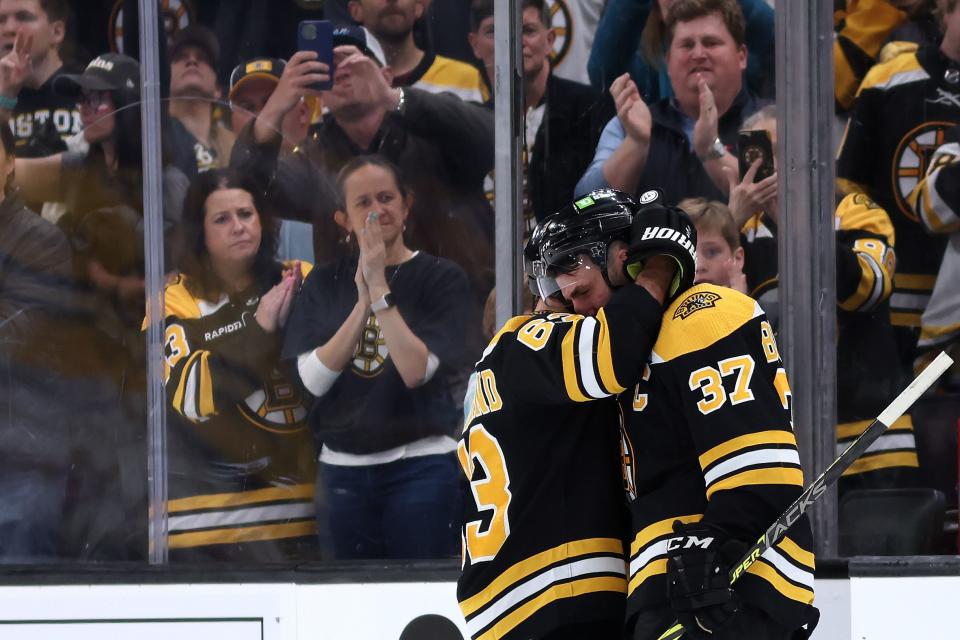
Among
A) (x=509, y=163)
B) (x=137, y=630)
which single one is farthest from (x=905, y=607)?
(x=137, y=630)

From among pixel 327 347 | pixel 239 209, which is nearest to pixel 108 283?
pixel 239 209

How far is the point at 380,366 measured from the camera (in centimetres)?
296

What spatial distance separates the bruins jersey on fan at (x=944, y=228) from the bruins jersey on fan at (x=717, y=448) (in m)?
1.23

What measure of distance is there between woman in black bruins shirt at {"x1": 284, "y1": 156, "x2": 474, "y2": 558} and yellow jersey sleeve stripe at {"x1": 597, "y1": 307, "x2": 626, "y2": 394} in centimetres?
131

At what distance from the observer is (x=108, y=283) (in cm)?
311

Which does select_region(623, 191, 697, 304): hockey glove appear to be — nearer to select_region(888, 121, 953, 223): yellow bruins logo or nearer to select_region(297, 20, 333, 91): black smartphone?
select_region(888, 121, 953, 223): yellow bruins logo

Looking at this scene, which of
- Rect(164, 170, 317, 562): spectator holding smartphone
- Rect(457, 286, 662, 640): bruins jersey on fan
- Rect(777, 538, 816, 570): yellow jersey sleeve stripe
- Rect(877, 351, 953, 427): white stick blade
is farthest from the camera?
Rect(164, 170, 317, 562): spectator holding smartphone

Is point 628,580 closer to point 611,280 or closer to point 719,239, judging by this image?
point 611,280

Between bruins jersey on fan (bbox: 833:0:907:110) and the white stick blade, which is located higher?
bruins jersey on fan (bbox: 833:0:907:110)

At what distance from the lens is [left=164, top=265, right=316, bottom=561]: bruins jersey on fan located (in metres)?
2.94

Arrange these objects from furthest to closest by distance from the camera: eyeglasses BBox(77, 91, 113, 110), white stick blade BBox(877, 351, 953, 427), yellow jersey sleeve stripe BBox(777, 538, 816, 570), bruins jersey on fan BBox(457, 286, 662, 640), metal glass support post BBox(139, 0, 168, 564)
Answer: eyeglasses BBox(77, 91, 113, 110) < metal glass support post BBox(139, 0, 168, 564) < bruins jersey on fan BBox(457, 286, 662, 640) < yellow jersey sleeve stripe BBox(777, 538, 816, 570) < white stick blade BBox(877, 351, 953, 427)

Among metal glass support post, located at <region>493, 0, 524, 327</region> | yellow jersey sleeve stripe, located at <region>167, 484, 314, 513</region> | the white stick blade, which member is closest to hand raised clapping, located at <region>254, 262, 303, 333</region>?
yellow jersey sleeve stripe, located at <region>167, 484, 314, 513</region>

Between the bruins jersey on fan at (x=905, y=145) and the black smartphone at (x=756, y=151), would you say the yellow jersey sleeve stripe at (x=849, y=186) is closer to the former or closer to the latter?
the bruins jersey on fan at (x=905, y=145)

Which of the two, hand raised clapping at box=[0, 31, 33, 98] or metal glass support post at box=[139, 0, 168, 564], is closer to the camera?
metal glass support post at box=[139, 0, 168, 564]
